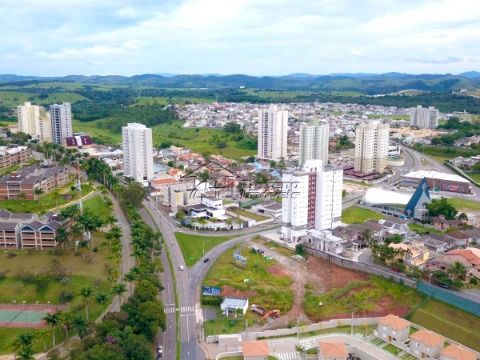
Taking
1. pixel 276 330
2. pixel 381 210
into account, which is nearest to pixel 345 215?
pixel 381 210

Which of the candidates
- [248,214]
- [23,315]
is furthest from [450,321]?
[23,315]

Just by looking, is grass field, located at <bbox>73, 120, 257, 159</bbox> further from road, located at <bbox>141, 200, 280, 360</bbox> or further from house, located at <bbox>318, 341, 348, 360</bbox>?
house, located at <bbox>318, 341, 348, 360</bbox>

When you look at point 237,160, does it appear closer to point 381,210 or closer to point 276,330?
point 381,210

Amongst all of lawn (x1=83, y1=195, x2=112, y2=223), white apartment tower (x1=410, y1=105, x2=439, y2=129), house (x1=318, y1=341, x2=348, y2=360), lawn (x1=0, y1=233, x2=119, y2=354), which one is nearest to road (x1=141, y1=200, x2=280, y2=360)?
lawn (x1=83, y1=195, x2=112, y2=223)

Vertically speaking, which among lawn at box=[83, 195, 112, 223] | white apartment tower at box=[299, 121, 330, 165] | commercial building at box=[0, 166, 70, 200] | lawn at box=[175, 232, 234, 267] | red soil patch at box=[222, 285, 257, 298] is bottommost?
red soil patch at box=[222, 285, 257, 298]

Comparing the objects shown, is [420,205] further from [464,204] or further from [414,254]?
[414,254]

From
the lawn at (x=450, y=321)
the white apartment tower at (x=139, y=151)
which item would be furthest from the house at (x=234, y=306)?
the white apartment tower at (x=139, y=151)

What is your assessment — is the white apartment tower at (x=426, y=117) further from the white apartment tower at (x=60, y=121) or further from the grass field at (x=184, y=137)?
the white apartment tower at (x=60, y=121)
